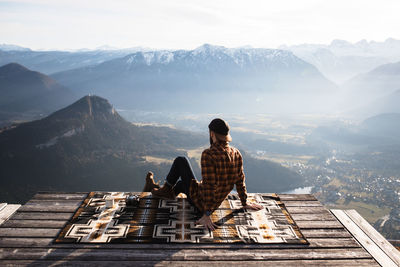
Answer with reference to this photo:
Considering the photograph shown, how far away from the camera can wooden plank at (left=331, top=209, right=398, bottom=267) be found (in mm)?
5617

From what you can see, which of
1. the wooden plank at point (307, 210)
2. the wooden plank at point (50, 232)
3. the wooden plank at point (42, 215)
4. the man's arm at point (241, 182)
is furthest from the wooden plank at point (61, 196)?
the wooden plank at point (307, 210)

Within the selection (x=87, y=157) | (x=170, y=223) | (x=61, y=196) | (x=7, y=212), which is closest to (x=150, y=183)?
(x=170, y=223)

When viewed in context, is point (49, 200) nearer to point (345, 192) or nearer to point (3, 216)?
point (3, 216)

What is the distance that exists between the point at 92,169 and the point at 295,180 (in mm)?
80404

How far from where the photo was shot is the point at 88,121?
114m

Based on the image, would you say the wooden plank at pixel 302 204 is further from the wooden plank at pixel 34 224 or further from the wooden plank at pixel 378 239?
the wooden plank at pixel 34 224

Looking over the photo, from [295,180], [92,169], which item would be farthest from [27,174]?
[295,180]

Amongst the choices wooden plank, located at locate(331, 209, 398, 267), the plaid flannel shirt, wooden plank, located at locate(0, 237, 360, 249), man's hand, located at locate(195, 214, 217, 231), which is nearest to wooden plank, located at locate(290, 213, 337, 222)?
wooden plank, located at locate(331, 209, 398, 267)

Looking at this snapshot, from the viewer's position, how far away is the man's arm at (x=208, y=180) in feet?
19.6

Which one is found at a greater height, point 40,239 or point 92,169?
point 40,239

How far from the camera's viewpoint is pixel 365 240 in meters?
6.34

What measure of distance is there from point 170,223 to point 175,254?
3.60ft

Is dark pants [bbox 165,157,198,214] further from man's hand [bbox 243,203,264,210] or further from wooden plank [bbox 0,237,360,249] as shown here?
wooden plank [bbox 0,237,360,249]

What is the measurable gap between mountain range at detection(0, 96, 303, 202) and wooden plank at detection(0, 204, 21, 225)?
72.3 metres
